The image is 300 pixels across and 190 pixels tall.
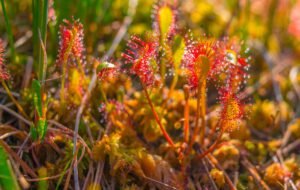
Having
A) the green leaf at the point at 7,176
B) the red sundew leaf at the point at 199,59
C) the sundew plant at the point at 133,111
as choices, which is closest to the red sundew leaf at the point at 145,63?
the sundew plant at the point at 133,111

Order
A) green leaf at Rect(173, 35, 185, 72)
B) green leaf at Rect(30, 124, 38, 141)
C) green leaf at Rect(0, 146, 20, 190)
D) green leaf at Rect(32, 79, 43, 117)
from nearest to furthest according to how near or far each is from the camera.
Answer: green leaf at Rect(0, 146, 20, 190)
green leaf at Rect(32, 79, 43, 117)
green leaf at Rect(30, 124, 38, 141)
green leaf at Rect(173, 35, 185, 72)

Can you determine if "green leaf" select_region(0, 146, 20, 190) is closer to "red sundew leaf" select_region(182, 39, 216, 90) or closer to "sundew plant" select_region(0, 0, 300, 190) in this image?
"sundew plant" select_region(0, 0, 300, 190)

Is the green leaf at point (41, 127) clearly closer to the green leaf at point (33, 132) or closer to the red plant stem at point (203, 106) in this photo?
the green leaf at point (33, 132)

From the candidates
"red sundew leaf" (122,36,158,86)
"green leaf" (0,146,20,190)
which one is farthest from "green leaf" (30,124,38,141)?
"red sundew leaf" (122,36,158,86)

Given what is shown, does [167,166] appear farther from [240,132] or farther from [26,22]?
[26,22]

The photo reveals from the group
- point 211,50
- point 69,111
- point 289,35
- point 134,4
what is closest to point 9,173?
point 69,111

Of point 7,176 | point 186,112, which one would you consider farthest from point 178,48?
point 7,176

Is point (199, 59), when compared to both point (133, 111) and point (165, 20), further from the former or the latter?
point (133, 111)

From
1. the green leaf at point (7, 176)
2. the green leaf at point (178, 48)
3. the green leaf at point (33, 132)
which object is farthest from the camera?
the green leaf at point (178, 48)
